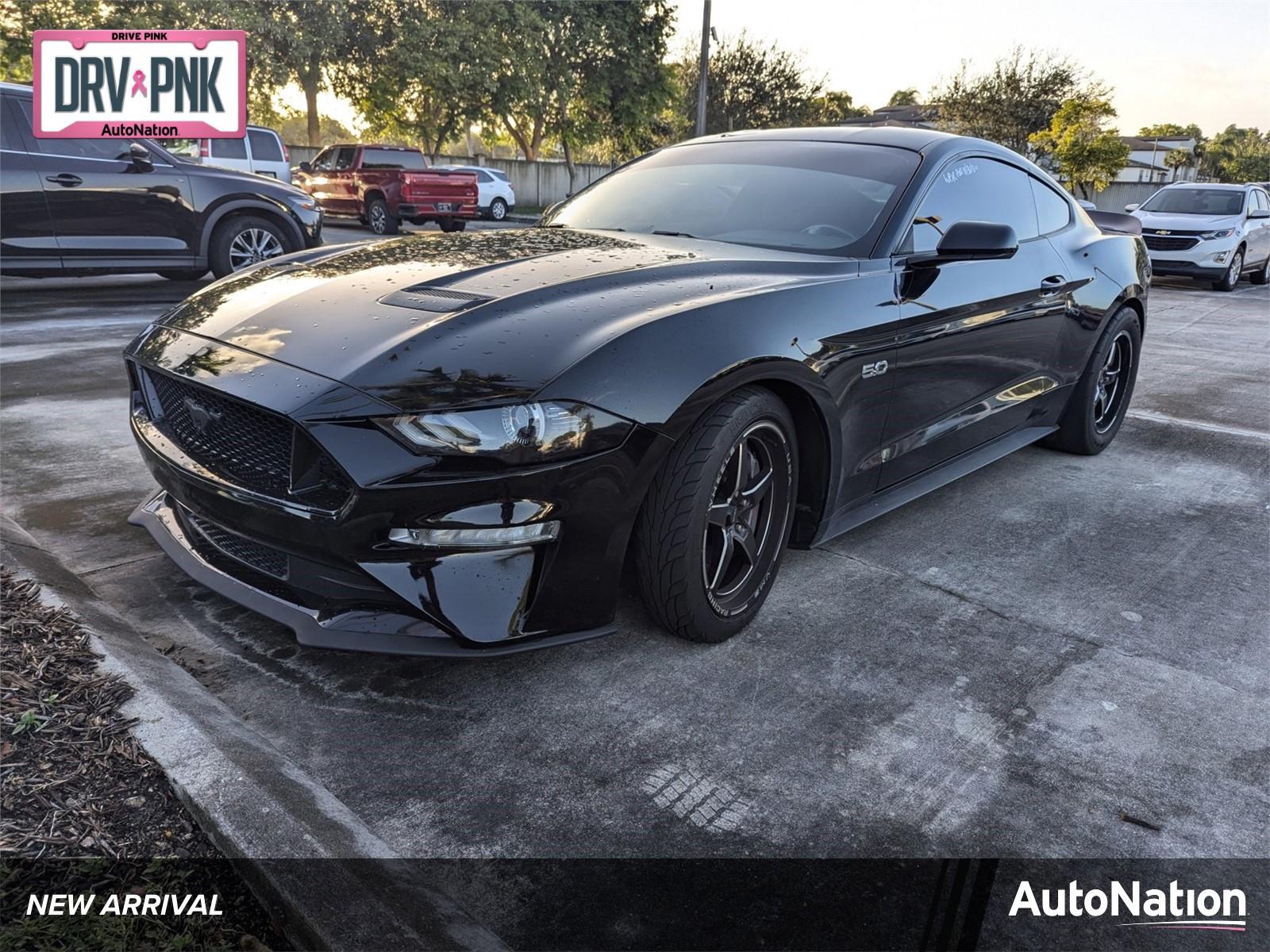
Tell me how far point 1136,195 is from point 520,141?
78.0ft

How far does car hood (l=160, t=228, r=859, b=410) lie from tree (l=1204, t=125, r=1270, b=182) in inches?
2898

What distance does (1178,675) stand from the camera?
2.80 meters

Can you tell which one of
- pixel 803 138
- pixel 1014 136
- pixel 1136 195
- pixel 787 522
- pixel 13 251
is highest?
pixel 1014 136

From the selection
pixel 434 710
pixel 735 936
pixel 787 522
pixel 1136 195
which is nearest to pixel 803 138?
pixel 787 522

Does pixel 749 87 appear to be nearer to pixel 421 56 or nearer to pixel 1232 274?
pixel 421 56

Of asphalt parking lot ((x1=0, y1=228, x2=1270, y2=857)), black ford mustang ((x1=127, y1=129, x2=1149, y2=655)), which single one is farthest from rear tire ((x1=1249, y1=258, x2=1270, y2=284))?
black ford mustang ((x1=127, y1=129, x2=1149, y2=655))

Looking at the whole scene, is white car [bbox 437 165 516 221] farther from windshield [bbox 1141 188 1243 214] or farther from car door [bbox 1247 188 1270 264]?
car door [bbox 1247 188 1270 264]

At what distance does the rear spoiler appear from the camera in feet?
17.0

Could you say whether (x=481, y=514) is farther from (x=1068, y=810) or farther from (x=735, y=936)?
(x=1068, y=810)

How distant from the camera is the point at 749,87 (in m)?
39.1

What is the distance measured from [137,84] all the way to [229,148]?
5764mm

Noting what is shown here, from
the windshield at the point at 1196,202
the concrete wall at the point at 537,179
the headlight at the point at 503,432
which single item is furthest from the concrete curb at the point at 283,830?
the concrete wall at the point at 537,179

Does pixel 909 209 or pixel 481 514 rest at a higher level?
A: pixel 909 209

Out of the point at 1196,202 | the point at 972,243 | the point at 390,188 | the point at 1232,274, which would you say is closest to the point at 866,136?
the point at 972,243
